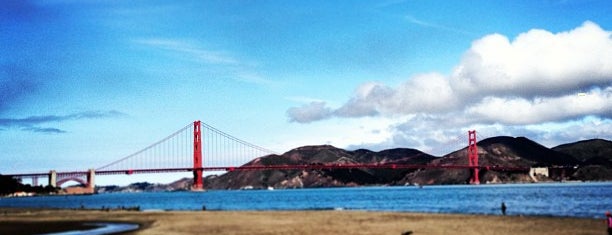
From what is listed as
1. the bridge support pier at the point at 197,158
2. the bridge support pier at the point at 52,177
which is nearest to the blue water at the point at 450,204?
the bridge support pier at the point at 197,158

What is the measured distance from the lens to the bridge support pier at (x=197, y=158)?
488ft

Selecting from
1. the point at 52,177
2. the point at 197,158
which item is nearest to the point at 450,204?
the point at 197,158

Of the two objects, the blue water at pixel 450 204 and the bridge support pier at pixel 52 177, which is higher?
the bridge support pier at pixel 52 177

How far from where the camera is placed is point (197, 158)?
513 feet

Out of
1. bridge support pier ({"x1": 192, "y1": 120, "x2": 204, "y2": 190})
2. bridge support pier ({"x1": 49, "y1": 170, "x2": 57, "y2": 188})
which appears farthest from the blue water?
bridge support pier ({"x1": 49, "y1": 170, "x2": 57, "y2": 188})

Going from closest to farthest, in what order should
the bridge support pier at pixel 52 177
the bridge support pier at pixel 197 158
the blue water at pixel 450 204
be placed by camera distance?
the blue water at pixel 450 204
the bridge support pier at pixel 197 158
the bridge support pier at pixel 52 177

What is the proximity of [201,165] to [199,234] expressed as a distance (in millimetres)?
124071

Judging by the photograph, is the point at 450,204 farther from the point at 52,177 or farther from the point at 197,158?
the point at 52,177

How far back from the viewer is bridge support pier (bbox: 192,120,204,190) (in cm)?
14862

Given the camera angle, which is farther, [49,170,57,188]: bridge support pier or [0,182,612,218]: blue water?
[49,170,57,188]: bridge support pier

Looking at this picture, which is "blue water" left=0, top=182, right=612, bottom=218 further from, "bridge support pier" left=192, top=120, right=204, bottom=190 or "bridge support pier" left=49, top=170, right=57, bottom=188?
"bridge support pier" left=49, top=170, right=57, bottom=188

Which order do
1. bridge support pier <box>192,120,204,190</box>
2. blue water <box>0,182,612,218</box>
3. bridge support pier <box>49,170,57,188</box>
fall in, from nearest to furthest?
blue water <box>0,182,612,218</box> < bridge support pier <box>192,120,204,190</box> < bridge support pier <box>49,170,57,188</box>

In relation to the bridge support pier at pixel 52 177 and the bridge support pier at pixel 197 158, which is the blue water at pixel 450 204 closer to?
the bridge support pier at pixel 197 158

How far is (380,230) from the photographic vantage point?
30938 millimetres
